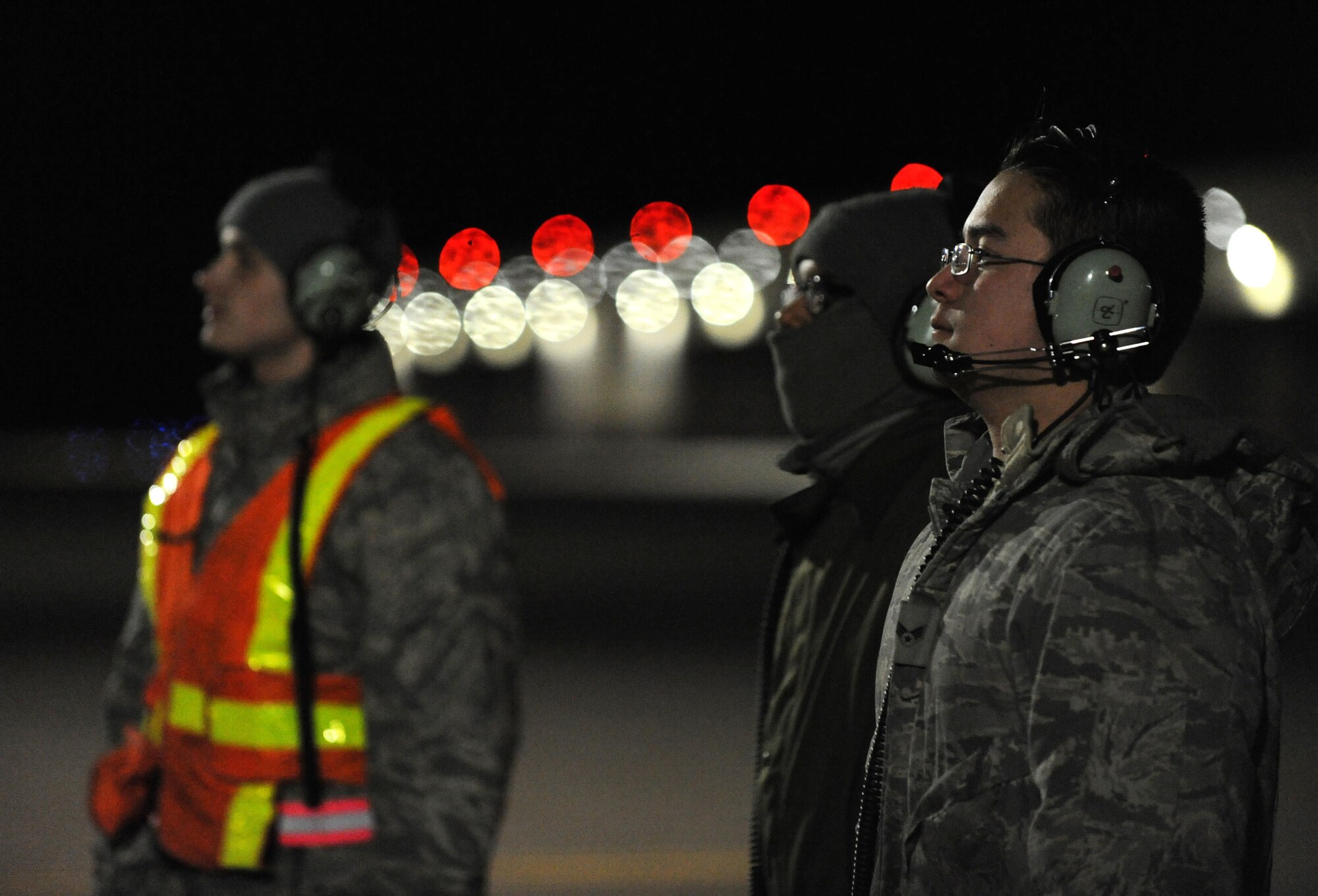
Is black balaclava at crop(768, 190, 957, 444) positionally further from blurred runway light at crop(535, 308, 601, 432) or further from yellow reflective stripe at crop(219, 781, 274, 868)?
blurred runway light at crop(535, 308, 601, 432)

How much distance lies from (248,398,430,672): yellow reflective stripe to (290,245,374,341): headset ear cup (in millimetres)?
217

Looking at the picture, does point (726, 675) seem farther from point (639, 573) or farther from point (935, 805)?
point (935, 805)

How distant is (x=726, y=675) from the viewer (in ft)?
36.2

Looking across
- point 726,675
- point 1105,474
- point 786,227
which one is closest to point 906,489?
point 1105,474

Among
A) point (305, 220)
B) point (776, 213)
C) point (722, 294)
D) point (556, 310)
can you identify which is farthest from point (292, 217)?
point (776, 213)

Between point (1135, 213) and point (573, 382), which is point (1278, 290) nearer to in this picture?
point (1135, 213)

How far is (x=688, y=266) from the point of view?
5191 centimetres

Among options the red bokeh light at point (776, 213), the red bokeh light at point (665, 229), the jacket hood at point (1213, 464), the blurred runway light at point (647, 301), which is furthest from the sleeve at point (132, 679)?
the red bokeh light at point (776, 213)

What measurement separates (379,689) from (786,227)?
182 feet

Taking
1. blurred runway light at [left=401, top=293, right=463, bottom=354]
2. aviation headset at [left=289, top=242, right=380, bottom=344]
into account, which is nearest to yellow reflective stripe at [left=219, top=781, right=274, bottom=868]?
aviation headset at [left=289, top=242, right=380, bottom=344]

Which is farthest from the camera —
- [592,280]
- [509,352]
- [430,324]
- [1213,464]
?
[430,324]

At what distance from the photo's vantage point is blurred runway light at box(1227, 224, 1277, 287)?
22.0 meters

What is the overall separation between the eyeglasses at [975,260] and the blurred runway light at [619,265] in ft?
156

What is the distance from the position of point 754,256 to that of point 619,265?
4978mm
